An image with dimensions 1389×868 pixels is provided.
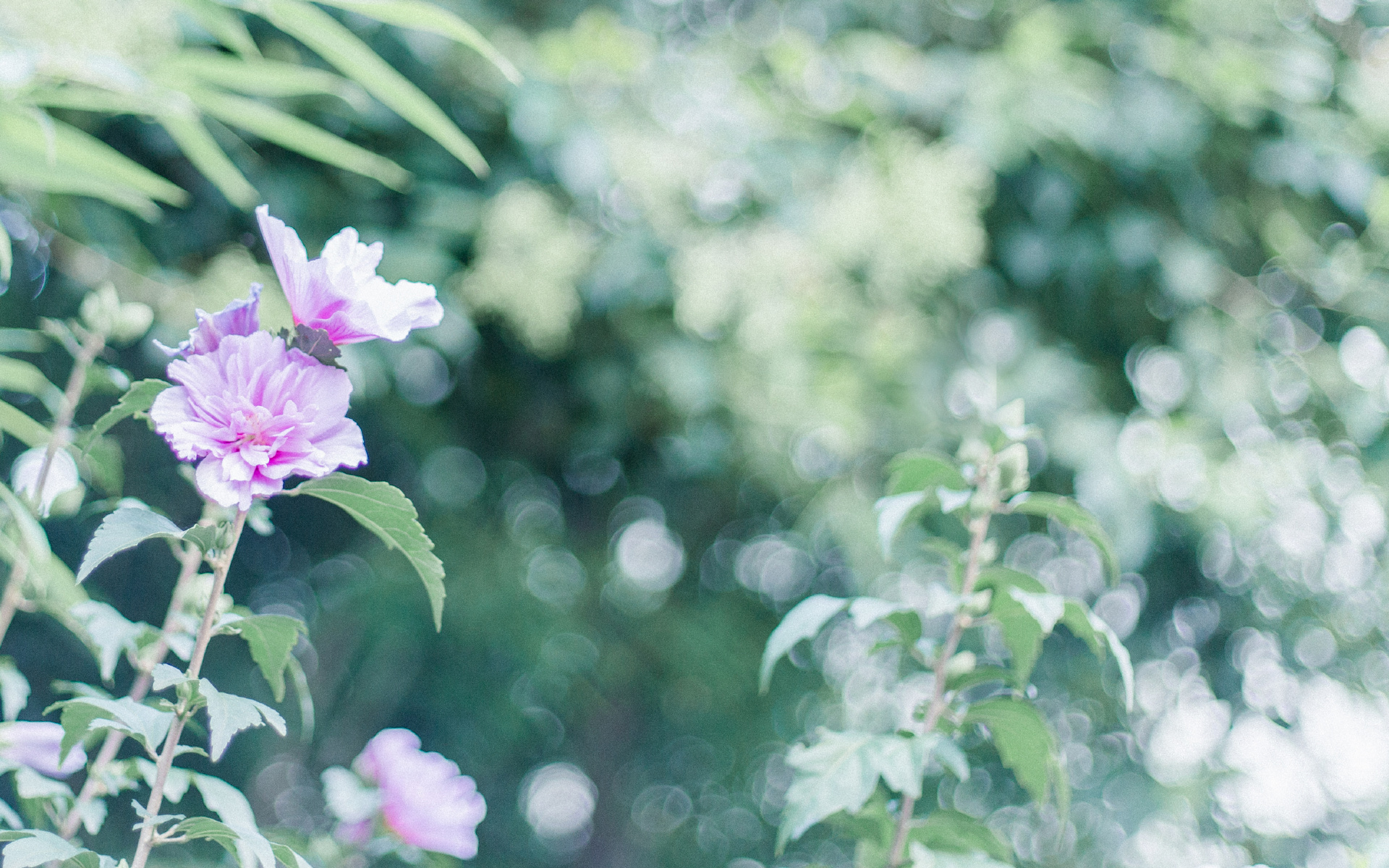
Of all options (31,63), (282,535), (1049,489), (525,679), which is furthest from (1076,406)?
(282,535)

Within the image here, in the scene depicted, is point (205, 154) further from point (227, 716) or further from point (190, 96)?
point (227, 716)

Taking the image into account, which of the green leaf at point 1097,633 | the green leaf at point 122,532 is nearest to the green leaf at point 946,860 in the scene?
the green leaf at point 1097,633

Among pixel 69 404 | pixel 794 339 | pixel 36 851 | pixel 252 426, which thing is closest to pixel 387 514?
pixel 252 426

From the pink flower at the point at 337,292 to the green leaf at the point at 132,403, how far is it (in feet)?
0.20

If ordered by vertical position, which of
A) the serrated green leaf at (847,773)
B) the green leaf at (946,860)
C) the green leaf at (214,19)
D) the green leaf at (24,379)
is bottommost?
the green leaf at (946,860)

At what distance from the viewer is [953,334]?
1.56m

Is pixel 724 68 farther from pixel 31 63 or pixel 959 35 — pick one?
pixel 31 63

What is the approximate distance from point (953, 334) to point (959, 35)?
2.13ft

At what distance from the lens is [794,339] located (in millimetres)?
1371

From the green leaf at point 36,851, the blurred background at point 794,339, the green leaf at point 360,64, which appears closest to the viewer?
the green leaf at point 36,851

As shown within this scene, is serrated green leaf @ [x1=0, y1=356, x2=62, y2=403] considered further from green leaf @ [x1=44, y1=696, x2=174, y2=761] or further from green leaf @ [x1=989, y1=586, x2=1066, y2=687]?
green leaf @ [x1=989, y1=586, x2=1066, y2=687]

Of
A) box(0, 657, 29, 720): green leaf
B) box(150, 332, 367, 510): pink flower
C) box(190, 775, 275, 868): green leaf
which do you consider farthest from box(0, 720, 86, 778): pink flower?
box(150, 332, 367, 510): pink flower

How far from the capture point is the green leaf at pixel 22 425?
0.57 m

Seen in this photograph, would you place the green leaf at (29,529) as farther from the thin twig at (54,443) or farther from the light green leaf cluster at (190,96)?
the light green leaf cluster at (190,96)
